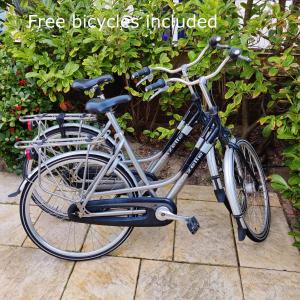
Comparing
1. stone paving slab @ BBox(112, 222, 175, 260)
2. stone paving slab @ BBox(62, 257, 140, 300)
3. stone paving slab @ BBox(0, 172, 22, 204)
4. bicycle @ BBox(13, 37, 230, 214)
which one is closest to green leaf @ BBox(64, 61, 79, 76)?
bicycle @ BBox(13, 37, 230, 214)

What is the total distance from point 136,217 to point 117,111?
162cm

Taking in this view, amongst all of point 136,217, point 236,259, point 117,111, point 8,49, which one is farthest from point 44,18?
point 236,259

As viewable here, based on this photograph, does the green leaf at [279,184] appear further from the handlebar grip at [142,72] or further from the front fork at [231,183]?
the handlebar grip at [142,72]

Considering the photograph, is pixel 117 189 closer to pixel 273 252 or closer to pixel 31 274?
pixel 31 274

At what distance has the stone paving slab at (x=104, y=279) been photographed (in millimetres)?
2295

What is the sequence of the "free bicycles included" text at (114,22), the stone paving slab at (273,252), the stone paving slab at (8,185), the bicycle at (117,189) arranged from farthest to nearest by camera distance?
the stone paving slab at (8,185)
the "free bicycles included" text at (114,22)
the stone paving slab at (273,252)
the bicycle at (117,189)

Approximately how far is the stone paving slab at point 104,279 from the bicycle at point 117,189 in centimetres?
8

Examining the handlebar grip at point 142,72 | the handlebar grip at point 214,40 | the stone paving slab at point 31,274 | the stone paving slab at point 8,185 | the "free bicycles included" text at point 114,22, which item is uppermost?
the handlebar grip at point 214,40

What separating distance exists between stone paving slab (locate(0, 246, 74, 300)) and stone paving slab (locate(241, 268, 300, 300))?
1153 mm

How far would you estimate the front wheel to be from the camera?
2352 mm

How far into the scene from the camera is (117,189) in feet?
8.20

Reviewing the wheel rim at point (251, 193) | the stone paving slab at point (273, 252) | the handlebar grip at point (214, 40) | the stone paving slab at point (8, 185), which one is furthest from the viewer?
the stone paving slab at point (8, 185)

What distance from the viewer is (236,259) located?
2.56 meters

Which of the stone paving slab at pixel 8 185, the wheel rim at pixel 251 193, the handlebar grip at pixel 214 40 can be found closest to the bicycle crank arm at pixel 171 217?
the wheel rim at pixel 251 193
